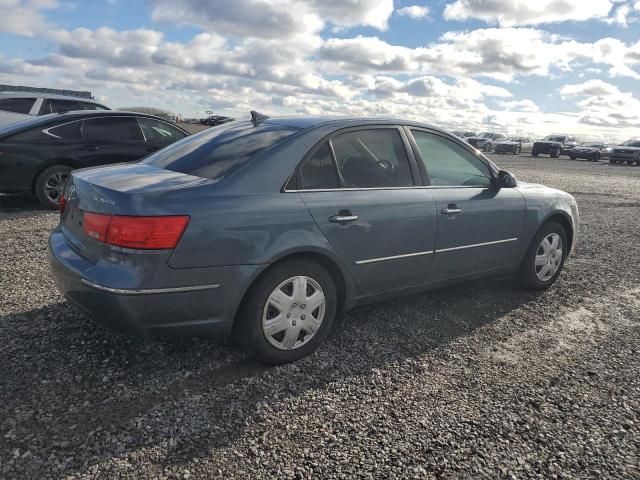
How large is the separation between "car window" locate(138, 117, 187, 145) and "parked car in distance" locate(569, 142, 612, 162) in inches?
1285

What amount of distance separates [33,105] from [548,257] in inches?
398

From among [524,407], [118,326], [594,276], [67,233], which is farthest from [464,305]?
[67,233]

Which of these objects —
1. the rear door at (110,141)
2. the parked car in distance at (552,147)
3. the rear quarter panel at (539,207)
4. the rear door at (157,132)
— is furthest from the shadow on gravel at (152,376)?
the parked car in distance at (552,147)

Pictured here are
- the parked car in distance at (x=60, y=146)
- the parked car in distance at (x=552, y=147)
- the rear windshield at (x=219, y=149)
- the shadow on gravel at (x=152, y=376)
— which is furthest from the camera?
the parked car in distance at (x=552, y=147)

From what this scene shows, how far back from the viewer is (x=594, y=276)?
5.52 m

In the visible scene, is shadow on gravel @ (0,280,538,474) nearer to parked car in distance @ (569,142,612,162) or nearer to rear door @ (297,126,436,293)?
rear door @ (297,126,436,293)

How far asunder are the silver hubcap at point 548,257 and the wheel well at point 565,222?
15cm

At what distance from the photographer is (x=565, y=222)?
4988mm

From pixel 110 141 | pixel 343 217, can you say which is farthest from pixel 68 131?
pixel 343 217

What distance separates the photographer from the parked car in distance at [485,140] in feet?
128

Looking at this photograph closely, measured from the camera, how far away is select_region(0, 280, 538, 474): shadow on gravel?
8.09 feet

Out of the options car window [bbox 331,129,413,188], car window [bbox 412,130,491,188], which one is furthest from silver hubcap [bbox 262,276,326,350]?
car window [bbox 412,130,491,188]

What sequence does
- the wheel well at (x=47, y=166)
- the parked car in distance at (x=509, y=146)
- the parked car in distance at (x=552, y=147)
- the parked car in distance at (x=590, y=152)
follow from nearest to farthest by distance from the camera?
the wheel well at (x=47, y=166), the parked car in distance at (x=590, y=152), the parked car in distance at (x=552, y=147), the parked car in distance at (x=509, y=146)

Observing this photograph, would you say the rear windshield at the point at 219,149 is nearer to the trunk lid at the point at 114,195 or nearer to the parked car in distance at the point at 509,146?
the trunk lid at the point at 114,195
